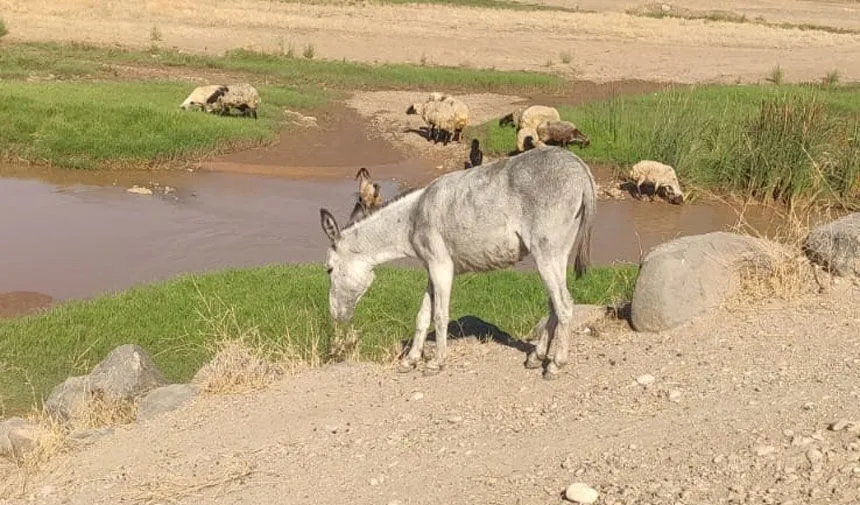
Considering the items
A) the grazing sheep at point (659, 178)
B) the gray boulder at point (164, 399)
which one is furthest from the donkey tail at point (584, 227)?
the grazing sheep at point (659, 178)

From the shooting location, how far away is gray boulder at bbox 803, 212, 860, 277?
27.9 ft

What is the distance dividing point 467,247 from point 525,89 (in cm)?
2588

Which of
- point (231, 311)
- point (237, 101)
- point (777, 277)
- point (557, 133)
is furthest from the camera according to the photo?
point (237, 101)

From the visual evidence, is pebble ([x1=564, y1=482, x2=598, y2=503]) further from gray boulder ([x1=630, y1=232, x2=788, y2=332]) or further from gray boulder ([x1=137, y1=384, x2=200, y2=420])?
gray boulder ([x1=137, y1=384, x2=200, y2=420])

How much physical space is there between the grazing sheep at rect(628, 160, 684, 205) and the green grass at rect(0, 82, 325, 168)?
29.8ft

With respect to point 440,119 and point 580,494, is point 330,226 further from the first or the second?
point 440,119

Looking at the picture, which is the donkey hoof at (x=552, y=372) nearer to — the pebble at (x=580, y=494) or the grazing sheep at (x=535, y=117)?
the pebble at (x=580, y=494)

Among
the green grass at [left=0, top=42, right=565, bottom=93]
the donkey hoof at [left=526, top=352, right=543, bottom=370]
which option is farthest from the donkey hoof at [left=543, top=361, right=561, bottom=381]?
the green grass at [left=0, top=42, right=565, bottom=93]

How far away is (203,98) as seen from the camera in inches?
1014

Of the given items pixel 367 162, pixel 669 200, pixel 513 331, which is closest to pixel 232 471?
pixel 513 331

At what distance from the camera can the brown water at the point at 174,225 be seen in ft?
49.8

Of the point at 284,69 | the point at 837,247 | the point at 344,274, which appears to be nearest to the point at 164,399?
the point at 344,274

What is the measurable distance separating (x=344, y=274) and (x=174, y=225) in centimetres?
999

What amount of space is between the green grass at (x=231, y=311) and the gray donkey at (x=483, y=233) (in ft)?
5.69
